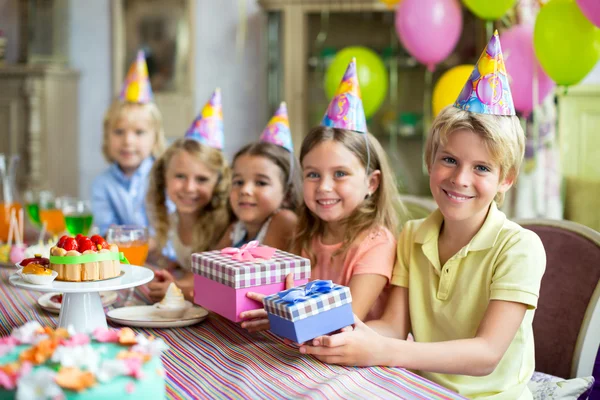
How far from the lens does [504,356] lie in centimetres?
123

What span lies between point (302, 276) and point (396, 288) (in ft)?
0.89

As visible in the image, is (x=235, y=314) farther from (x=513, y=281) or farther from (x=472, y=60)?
(x=472, y=60)

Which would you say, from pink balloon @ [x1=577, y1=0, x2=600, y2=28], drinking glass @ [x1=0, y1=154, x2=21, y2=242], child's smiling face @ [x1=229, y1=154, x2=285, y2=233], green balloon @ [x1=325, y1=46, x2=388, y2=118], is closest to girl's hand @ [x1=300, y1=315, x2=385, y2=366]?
child's smiling face @ [x1=229, y1=154, x2=285, y2=233]

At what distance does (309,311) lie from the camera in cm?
100

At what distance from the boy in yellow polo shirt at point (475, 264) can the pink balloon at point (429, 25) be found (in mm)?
1994

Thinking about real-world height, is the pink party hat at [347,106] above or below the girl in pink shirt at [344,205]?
above

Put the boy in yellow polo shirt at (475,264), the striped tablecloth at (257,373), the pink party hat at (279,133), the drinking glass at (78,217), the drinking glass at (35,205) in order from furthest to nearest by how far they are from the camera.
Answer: the drinking glass at (35,205) < the pink party hat at (279,133) < the drinking glass at (78,217) < the boy in yellow polo shirt at (475,264) < the striped tablecloth at (257,373)

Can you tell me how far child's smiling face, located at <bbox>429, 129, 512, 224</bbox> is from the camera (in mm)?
1213

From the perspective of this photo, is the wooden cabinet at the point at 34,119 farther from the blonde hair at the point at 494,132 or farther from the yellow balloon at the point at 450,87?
the blonde hair at the point at 494,132

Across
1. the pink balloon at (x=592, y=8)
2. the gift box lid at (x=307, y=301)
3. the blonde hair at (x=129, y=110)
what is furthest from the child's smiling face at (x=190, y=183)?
the pink balloon at (x=592, y=8)

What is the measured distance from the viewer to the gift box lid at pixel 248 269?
3.74ft

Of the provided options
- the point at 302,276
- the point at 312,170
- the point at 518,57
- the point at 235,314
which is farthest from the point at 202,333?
the point at 518,57

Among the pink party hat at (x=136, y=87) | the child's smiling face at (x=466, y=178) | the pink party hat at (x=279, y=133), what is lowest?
the child's smiling face at (x=466, y=178)

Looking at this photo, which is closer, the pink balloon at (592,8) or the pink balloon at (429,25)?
the pink balloon at (592,8)
